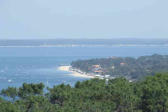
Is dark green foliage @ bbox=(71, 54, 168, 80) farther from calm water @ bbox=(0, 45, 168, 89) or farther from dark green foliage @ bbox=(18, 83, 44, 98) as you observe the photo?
dark green foliage @ bbox=(18, 83, 44, 98)

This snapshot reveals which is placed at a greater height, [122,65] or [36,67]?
[122,65]

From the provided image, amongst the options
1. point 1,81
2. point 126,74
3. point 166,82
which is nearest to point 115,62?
point 126,74

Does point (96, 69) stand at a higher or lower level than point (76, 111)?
lower

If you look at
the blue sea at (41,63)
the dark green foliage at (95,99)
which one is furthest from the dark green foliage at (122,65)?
the dark green foliage at (95,99)

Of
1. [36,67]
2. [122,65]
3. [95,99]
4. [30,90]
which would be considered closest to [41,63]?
[36,67]

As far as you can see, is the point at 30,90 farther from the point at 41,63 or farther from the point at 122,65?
the point at 41,63

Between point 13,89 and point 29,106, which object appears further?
point 13,89

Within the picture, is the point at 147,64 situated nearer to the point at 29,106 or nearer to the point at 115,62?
the point at 115,62

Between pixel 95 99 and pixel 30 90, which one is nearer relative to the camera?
pixel 95 99

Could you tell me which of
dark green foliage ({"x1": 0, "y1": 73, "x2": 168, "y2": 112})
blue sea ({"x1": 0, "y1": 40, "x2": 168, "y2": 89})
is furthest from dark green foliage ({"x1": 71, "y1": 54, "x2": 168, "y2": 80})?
dark green foliage ({"x1": 0, "y1": 73, "x2": 168, "y2": 112})
